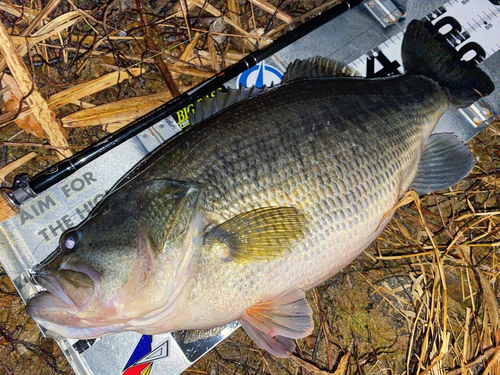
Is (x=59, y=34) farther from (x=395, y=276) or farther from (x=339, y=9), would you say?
(x=395, y=276)

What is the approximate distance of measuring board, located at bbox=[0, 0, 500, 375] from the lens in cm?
254

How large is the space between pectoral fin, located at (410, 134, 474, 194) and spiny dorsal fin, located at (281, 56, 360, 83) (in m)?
0.77

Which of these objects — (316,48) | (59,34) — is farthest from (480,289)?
(59,34)

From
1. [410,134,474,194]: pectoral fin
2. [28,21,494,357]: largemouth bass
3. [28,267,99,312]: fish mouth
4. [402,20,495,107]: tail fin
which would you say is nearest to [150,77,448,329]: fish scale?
[28,21,494,357]: largemouth bass

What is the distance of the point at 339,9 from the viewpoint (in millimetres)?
2967

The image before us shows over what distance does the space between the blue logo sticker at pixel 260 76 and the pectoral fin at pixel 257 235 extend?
124cm

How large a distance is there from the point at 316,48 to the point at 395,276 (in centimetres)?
175

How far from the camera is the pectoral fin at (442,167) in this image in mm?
2697

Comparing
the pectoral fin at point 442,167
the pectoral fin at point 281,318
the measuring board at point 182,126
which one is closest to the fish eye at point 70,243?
the measuring board at point 182,126

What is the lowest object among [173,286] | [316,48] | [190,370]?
[190,370]

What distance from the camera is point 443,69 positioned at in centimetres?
286

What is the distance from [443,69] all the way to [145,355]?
2764 mm

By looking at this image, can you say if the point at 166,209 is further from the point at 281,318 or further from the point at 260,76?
the point at 260,76

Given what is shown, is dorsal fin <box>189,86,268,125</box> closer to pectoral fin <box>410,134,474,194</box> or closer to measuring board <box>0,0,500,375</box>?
measuring board <box>0,0,500,375</box>
